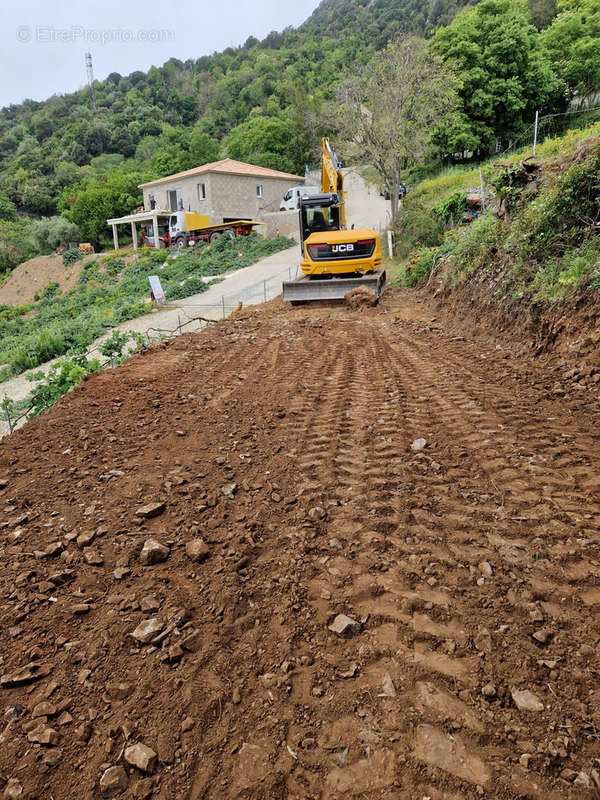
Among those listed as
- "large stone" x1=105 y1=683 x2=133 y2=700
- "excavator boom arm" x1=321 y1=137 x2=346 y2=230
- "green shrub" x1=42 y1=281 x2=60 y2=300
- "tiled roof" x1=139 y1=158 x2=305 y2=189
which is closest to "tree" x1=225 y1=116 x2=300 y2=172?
"tiled roof" x1=139 y1=158 x2=305 y2=189

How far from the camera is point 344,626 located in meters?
2.33

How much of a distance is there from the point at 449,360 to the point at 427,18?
311ft

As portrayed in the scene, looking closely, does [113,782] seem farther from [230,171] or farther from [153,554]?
[230,171]

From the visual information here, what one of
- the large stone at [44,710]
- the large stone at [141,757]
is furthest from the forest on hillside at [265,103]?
the large stone at [141,757]

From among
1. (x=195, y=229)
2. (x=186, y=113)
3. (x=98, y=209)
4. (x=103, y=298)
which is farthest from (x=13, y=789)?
(x=186, y=113)

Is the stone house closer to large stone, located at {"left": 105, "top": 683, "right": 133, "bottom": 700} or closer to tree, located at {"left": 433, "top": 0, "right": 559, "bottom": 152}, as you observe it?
tree, located at {"left": 433, "top": 0, "right": 559, "bottom": 152}

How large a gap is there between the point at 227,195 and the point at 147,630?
1444 inches

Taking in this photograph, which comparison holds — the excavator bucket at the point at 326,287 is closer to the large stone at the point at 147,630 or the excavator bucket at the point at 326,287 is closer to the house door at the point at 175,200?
the large stone at the point at 147,630

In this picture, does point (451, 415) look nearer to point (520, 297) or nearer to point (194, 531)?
point (194, 531)

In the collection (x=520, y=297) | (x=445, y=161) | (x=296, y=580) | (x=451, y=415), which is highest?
(x=445, y=161)

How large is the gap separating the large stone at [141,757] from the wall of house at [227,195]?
118 ft

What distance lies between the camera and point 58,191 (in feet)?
214

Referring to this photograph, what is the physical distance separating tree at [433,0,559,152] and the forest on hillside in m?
0.08

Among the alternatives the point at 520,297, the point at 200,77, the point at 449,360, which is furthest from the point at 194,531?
the point at 200,77
